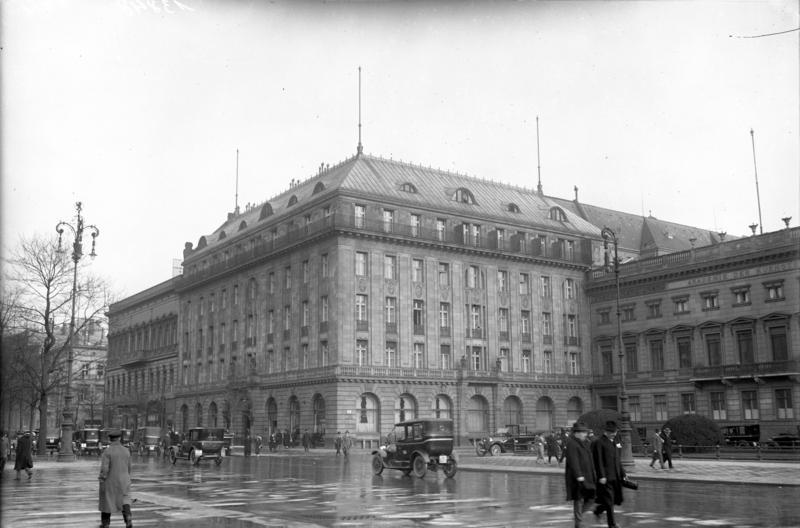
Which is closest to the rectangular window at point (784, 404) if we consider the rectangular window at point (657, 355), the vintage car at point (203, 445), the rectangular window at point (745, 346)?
the rectangular window at point (745, 346)

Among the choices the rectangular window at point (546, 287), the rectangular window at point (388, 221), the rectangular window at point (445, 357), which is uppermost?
the rectangular window at point (388, 221)

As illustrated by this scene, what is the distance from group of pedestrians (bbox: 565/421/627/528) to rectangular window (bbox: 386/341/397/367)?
46.7 metres

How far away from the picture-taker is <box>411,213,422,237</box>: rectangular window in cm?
6431

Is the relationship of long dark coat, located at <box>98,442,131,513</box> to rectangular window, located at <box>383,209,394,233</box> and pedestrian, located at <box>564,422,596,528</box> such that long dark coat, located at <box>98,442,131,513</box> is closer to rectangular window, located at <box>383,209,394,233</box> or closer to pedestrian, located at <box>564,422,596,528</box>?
pedestrian, located at <box>564,422,596,528</box>

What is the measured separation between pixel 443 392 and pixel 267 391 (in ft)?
46.7

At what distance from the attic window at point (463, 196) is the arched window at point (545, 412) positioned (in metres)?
17.4

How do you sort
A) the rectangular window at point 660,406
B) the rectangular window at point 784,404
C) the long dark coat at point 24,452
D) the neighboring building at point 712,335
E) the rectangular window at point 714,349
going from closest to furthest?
the long dark coat at point 24,452
the rectangular window at point 784,404
the neighboring building at point 712,335
the rectangular window at point 714,349
the rectangular window at point 660,406

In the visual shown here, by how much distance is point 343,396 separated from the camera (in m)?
58.1

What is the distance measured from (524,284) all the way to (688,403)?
1604cm

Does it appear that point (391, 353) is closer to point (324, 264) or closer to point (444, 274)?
point (444, 274)

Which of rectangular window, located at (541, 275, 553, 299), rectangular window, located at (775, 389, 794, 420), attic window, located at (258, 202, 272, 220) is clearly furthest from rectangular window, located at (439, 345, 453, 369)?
rectangular window, located at (775, 389, 794, 420)

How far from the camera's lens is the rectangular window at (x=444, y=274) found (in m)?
65.3

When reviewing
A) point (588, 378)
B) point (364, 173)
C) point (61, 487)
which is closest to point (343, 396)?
point (364, 173)

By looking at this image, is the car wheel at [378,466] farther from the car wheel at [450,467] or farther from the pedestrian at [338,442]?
the pedestrian at [338,442]
